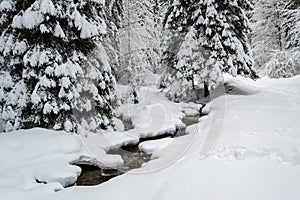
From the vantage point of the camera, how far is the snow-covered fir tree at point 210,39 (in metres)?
10.4

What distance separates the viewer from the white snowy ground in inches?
145

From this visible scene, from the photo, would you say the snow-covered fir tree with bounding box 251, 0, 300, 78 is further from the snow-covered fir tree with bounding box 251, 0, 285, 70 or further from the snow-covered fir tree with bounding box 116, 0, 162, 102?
the snow-covered fir tree with bounding box 116, 0, 162, 102

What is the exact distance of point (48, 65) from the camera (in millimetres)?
6320

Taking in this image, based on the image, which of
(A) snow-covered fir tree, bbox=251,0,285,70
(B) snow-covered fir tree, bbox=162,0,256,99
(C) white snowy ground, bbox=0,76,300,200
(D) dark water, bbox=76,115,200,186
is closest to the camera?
(C) white snowy ground, bbox=0,76,300,200

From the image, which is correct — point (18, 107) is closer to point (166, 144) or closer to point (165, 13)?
point (166, 144)

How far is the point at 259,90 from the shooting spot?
10969 mm

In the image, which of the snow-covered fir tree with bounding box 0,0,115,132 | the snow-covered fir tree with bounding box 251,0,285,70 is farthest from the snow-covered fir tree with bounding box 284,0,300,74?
the snow-covered fir tree with bounding box 0,0,115,132

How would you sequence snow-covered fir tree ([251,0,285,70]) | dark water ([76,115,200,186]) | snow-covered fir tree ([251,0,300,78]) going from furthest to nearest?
snow-covered fir tree ([251,0,285,70]), snow-covered fir tree ([251,0,300,78]), dark water ([76,115,200,186])

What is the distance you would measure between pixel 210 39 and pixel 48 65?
20.9 ft

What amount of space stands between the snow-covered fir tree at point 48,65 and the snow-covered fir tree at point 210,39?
15.3 ft

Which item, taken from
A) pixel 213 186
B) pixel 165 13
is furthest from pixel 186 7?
pixel 213 186

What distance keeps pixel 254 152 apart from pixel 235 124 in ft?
6.52

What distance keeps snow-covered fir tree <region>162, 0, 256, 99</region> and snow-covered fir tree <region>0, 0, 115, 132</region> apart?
4.66m

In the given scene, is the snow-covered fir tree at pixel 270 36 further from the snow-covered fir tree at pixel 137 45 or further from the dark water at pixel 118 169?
the dark water at pixel 118 169
